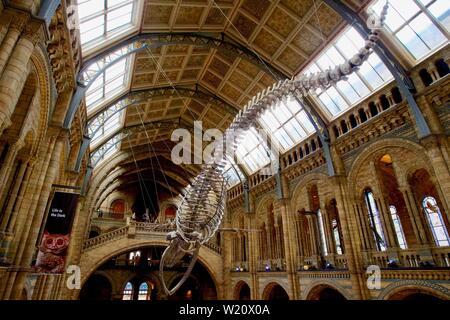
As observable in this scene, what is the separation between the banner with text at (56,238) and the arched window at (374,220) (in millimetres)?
12679

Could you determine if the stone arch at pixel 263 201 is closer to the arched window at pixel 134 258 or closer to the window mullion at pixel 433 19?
the window mullion at pixel 433 19

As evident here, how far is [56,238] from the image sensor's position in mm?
8391

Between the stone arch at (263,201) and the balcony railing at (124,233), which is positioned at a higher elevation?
the stone arch at (263,201)

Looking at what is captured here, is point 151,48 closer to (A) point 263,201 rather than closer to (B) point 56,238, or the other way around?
(B) point 56,238

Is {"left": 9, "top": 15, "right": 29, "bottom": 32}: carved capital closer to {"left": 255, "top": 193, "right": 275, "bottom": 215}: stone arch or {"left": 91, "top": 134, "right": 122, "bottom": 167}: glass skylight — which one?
{"left": 91, "top": 134, "right": 122, "bottom": 167}: glass skylight

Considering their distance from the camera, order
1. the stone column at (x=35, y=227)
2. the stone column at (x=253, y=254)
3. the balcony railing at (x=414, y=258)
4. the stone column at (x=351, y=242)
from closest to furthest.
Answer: the stone column at (x=35, y=227), the balcony railing at (x=414, y=258), the stone column at (x=351, y=242), the stone column at (x=253, y=254)

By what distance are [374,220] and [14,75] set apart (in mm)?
14366

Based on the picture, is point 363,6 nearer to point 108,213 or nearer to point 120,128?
point 120,128

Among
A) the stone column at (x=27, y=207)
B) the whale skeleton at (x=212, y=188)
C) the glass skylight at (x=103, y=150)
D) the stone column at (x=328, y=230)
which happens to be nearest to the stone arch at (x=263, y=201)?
the stone column at (x=328, y=230)

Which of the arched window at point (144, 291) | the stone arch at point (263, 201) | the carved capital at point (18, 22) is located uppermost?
the stone arch at point (263, 201)

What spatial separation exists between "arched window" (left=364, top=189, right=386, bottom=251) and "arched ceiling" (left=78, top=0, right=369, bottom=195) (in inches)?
295

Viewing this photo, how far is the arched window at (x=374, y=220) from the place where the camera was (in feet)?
38.6

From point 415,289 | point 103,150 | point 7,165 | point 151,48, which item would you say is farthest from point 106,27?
point 415,289

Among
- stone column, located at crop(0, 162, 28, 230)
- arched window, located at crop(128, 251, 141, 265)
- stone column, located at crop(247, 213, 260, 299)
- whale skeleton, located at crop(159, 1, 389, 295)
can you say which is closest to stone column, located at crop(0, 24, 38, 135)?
stone column, located at crop(0, 162, 28, 230)
